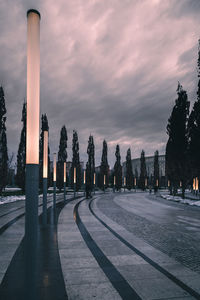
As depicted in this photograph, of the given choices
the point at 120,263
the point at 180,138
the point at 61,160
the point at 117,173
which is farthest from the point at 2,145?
the point at 117,173

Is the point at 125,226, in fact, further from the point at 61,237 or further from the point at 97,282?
the point at 97,282

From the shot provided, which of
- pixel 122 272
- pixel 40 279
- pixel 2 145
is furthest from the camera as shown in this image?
pixel 2 145

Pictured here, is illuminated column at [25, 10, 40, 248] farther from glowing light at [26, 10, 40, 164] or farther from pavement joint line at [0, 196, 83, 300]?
pavement joint line at [0, 196, 83, 300]

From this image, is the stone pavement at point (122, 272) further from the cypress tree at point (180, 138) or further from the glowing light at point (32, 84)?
the cypress tree at point (180, 138)

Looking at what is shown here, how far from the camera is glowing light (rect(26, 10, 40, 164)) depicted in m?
2.74

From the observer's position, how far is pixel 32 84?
2766mm

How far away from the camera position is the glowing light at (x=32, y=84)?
8.98ft

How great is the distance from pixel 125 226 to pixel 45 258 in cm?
519

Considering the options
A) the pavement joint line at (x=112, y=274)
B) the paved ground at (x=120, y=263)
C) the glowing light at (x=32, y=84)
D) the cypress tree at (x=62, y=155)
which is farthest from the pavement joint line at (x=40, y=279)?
the cypress tree at (x=62, y=155)

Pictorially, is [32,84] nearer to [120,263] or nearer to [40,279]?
[40,279]

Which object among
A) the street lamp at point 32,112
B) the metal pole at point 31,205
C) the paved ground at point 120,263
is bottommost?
the paved ground at point 120,263

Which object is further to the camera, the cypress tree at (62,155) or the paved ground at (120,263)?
the cypress tree at (62,155)

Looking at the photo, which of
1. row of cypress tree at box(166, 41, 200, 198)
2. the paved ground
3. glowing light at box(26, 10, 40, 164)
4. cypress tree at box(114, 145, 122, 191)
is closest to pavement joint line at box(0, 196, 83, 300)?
the paved ground

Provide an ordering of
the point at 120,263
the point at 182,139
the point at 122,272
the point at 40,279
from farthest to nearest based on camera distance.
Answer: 1. the point at 182,139
2. the point at 120,263
3. the point at 122,272
4. the point at 40,279
